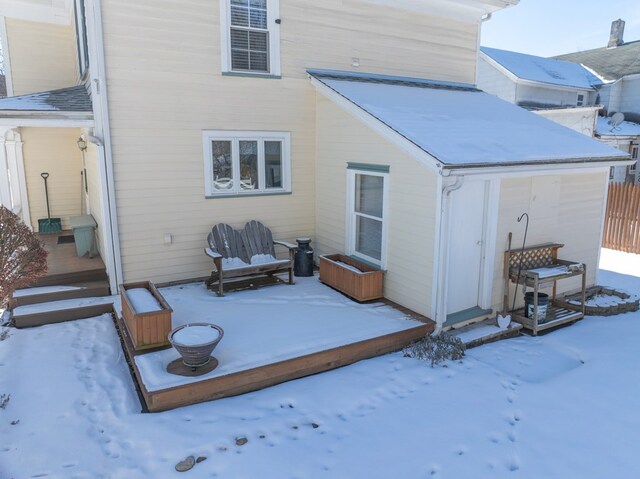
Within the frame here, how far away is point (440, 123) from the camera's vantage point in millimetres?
7051

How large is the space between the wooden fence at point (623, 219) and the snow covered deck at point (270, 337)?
810 cm

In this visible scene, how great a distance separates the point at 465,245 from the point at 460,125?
2.03 meters

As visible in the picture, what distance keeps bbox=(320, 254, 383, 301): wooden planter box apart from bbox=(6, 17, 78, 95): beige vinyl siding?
783cm

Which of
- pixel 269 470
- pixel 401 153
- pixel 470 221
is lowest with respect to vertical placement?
pixel 269 470

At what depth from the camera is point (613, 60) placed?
24031 mm

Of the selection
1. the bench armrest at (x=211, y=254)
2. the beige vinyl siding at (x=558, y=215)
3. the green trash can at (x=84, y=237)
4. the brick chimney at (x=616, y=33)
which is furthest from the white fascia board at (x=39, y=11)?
the brick chimney at (x=616, y=33)

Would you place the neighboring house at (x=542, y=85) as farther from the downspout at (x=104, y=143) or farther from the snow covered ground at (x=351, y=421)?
the downspout at (x=104, y=143)

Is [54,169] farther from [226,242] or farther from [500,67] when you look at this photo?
[500,67]

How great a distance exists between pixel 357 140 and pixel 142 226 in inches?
148

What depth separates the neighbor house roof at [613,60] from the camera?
22.6 meters

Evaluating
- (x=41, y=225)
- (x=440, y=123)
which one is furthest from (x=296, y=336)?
(x=41, y=225)

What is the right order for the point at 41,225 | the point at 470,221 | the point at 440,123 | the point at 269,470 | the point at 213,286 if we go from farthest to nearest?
1. the point at 41,225
2. the point at 213,286
3. the point at 440,123
4. the point at 470,221
5. the point at 269,470

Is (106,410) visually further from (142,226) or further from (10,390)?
(142,226)

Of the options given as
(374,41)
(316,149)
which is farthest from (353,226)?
(374,41)
